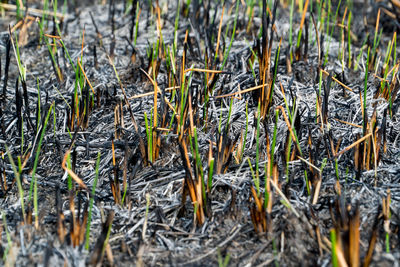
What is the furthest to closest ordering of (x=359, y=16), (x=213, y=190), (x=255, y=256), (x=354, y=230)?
1. (x=359, y=16)
2. (x=213, y=190)
3. (x=255, y=256)
4. (x=354, y=230)

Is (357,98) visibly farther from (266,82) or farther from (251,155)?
(251,155)

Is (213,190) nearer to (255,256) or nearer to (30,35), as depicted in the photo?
(255,256)

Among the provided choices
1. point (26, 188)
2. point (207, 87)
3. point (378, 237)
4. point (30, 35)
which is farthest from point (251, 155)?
point (30, 35)

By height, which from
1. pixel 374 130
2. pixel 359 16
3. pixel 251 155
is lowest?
pixel 251 155

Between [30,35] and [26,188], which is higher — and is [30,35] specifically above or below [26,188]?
above

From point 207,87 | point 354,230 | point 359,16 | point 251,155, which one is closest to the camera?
point 354,230

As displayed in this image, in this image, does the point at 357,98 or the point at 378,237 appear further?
the point at 357,98
